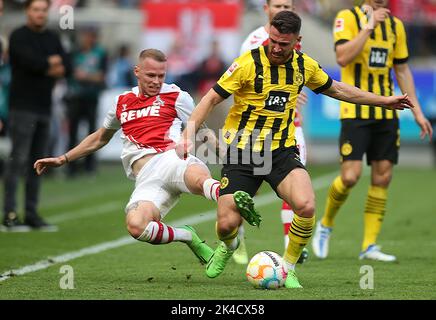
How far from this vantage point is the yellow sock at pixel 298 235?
777cm

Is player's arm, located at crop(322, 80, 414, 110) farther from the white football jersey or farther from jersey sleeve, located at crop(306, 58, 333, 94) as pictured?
the white football jersey

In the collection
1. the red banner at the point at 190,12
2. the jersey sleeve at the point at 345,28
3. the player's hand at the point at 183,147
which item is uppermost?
the red banner at the point at 190,12

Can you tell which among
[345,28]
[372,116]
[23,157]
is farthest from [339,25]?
[23,157]

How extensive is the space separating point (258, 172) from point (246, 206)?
647 millimetres

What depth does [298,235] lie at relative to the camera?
7824 millimetres

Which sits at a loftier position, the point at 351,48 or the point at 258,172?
the point at 351,48

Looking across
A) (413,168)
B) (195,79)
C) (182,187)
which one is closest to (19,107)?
(182,187)

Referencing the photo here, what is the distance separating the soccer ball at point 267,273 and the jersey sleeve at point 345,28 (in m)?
2.85

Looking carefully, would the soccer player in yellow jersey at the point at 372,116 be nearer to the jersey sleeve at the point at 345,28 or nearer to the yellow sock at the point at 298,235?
the jersey sleeve at the point at 345,28

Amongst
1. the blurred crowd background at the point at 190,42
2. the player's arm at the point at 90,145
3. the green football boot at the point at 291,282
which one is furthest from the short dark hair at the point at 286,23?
the blurred crowd background at the point at 190,42

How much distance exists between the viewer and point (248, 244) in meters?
11.0

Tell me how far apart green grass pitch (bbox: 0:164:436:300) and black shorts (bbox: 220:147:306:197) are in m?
0.72

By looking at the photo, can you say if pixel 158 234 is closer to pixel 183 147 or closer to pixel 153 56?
pixel 183 147
